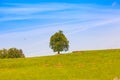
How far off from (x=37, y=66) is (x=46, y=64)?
7.87 feet

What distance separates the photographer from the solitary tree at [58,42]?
10925cm

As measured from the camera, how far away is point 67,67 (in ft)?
195

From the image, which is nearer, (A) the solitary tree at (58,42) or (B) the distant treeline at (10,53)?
(A) the solitary tree at (58,42)

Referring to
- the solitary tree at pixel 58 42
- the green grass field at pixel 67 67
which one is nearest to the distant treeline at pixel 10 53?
the solitary tree at pixel 58 42

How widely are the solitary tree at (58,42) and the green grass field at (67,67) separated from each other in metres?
34.1

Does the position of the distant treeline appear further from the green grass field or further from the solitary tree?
the green grass field

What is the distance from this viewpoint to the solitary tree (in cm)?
10925

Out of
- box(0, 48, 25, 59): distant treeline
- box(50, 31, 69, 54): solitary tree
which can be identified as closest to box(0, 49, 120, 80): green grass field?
box(50, 31, 69, 54): solitary tree

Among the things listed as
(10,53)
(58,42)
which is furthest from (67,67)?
(10,53)

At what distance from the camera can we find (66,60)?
67.9 m

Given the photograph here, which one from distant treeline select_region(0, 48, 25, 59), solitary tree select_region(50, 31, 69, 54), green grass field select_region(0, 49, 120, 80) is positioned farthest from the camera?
distant treeline select_region(0, 48, 25, 59)

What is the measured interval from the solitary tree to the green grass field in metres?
34.1

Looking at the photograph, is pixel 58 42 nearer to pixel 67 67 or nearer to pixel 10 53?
pixel 10 53

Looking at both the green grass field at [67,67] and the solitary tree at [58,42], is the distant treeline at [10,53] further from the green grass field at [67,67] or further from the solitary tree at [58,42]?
the green grass field at [67,67]
